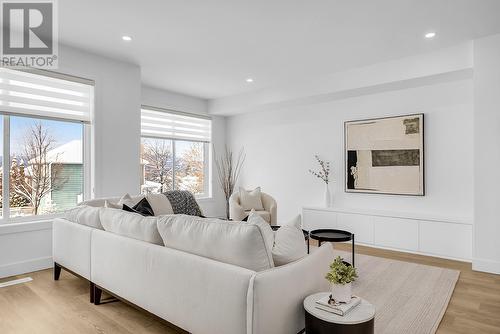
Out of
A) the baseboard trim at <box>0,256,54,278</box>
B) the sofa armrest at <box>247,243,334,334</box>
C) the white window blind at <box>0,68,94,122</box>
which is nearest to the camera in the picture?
the sofa armrest at <box>247,243,334,334</box>

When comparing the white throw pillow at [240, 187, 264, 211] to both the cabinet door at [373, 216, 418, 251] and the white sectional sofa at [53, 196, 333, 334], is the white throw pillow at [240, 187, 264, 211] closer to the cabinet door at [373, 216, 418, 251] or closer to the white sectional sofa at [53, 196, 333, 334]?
the cabinet door at [373, 216, 418, 251]

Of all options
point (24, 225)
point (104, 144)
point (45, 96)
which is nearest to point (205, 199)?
point (104, 144)

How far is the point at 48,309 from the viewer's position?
8.55ft

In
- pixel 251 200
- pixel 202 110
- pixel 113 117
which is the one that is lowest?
pixel 251 200

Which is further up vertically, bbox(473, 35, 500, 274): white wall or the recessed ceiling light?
the recessed ceiling light

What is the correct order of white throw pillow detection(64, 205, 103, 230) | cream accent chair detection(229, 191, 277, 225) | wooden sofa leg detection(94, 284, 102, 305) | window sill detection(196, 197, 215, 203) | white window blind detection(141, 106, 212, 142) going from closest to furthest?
wooden sofa leg detection(94, 284, 102, 305), white throw pillow detection(64, 205, 103, 230), cream accent chair detection(229, 191, 277, 225), white window blind detection(141, 106, 212, 142), window sill detection(196, 197, 215, 203)

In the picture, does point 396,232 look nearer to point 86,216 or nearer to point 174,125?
point 86,216

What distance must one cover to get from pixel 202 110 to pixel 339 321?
5687mm

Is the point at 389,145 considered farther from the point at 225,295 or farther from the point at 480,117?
the point at 225,295

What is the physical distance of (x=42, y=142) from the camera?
389 centimetres

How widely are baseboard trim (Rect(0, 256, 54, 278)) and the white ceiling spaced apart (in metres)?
2.67

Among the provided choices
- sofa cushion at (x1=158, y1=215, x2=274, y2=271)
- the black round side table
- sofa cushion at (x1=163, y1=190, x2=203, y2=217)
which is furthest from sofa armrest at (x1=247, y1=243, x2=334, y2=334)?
sofa cushion at (x1=163, y1=190, x2=203, y2=217)

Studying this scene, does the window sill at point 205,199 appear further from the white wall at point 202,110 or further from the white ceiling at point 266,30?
the white ceiling at point 266,30

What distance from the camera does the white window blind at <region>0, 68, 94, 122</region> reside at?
3.51 metres
